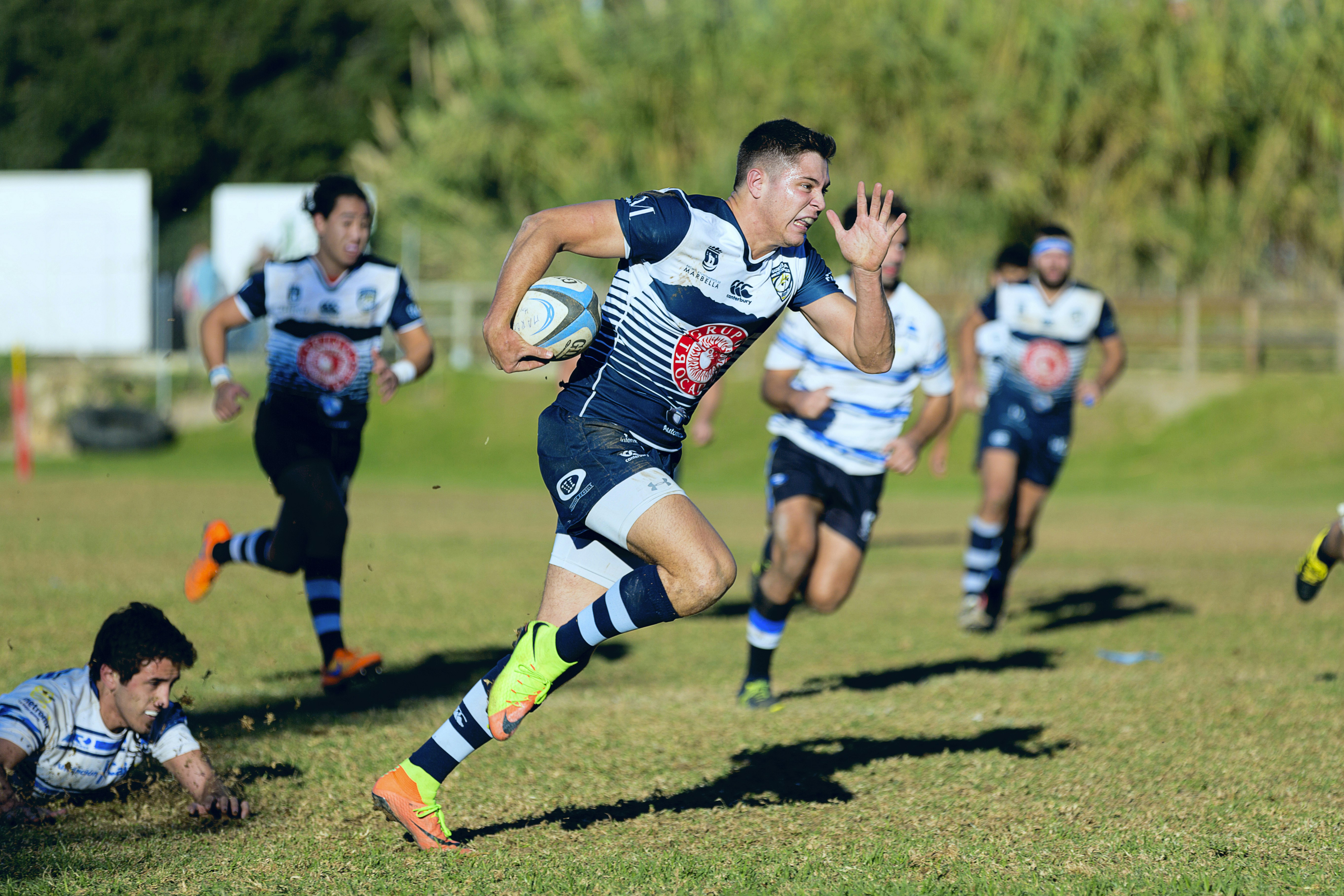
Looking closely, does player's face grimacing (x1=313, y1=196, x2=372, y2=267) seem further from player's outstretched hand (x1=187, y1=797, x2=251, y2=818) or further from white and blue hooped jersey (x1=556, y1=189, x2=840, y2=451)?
player's outstretched hand (x1=187, y1=797, x2=251, y2=818)

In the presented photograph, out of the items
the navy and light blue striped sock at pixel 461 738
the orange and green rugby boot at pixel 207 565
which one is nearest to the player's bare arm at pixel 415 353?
the orange and green rugby boot at pixel 207 565

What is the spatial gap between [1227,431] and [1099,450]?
2060mm

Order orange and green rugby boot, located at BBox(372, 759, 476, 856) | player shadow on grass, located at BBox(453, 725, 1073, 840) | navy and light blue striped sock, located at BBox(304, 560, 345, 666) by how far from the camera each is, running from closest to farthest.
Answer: orange and green rugby boot, located at BBox(372, 759, 476, 856) < player shadow on grass, located at BBox(453, 725, 1073, 840) < navy and light blue striped sock, located at BBox(304, 560, 345, 666)

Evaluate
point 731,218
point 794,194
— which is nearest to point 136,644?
point 731,218

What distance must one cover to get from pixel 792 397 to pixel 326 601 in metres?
2.58

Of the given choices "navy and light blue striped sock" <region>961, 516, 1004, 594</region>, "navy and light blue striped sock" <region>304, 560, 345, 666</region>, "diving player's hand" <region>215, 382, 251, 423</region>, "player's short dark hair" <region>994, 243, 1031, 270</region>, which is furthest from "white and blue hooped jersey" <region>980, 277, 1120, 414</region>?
"diving player's hand" <region>215, 382, 251, 423</region>

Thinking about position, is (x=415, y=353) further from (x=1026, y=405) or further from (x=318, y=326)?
(x=1026, y=405)

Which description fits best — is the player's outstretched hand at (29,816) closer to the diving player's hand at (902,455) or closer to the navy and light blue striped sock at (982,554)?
the diving player's hand at (902,455)

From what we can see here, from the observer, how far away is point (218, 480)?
860 inches

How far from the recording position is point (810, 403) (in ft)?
23.8

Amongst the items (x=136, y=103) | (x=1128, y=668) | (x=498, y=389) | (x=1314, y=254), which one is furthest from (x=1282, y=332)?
(x=136, y=103)

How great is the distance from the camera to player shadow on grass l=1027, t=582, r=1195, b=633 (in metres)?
10.1

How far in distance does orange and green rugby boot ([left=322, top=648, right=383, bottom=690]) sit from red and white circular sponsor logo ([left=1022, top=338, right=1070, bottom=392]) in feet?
16.1

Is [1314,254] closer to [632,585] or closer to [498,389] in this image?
[498,389]
